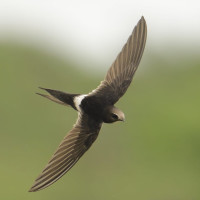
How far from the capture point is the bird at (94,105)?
8.25 meters

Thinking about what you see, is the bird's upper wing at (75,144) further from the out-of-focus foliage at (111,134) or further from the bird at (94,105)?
the out-of-focus foliage at (111,134)

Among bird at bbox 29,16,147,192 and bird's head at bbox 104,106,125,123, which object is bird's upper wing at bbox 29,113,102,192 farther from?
bird's head at bbox 104,106,125,123

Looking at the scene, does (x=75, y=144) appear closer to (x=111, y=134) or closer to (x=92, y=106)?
(x=92, y=106)

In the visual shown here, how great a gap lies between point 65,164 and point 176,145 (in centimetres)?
689

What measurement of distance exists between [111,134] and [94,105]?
6.29 metres

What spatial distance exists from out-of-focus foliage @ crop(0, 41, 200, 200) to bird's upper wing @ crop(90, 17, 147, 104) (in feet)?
15.0

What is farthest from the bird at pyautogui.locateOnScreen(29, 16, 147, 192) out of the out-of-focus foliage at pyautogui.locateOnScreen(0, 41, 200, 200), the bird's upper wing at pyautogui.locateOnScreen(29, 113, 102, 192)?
the out-of-focus foliage at pyautogui.locateOnScreen(0, 41, 200, 200)

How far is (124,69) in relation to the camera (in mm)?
8812

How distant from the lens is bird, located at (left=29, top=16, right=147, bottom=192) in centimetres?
825

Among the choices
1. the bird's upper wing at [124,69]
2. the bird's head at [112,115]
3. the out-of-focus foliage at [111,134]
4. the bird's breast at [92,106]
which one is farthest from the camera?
the out-of-focus foliage at [111,134]

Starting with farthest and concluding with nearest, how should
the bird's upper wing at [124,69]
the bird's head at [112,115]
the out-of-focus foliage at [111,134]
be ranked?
the out-of-focus foliage at [111,134]
the bird's upper wing at [124,69]
the bird's head at [112,115]

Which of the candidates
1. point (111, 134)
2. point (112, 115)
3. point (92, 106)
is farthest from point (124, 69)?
point (111, 134)

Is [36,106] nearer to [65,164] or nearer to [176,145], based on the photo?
[176,145]

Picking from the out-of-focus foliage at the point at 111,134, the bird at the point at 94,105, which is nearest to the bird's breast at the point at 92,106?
the bird at the point at 94,105
